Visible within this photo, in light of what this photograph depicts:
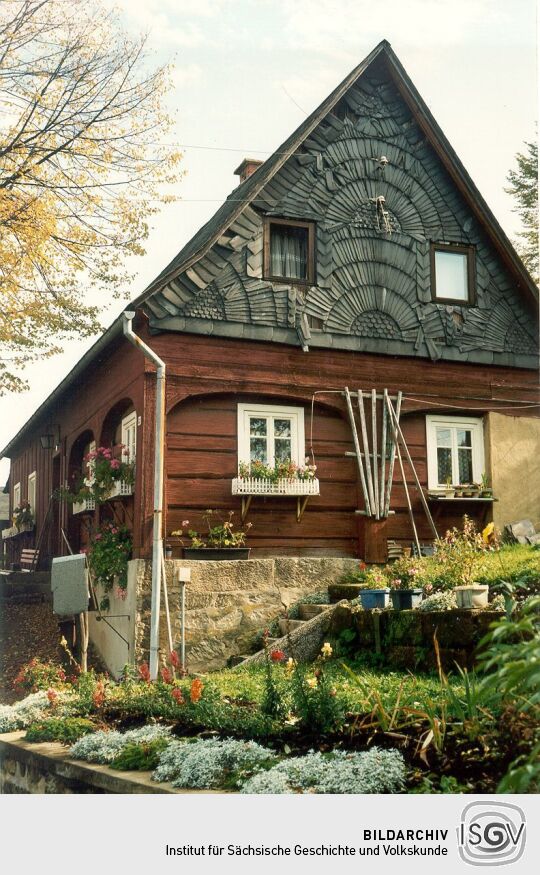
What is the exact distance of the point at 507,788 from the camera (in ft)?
16.4

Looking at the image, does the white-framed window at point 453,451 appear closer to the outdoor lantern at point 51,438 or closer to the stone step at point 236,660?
the stone step at point 236,660

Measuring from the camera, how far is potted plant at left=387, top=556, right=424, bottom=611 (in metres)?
10.6

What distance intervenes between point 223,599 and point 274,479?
1.64 meters

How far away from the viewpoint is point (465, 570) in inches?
417

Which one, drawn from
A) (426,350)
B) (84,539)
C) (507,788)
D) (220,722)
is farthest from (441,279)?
(507,788)

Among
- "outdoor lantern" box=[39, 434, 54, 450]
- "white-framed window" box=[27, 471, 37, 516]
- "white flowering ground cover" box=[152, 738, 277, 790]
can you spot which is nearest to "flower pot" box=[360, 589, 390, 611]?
"white flowering ground cover" box=[152, 738, 277, 790]

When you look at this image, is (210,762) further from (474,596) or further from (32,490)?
(32,490)

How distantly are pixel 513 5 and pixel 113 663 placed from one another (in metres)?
8.76

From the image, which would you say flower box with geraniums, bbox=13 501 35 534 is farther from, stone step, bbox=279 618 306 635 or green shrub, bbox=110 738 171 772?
green shrub, bbox=110 738 171 772

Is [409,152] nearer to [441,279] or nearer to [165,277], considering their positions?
[441,279]

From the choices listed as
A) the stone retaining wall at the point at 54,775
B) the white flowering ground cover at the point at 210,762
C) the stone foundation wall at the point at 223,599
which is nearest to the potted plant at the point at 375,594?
the stone foundation wall at the point at 223,599

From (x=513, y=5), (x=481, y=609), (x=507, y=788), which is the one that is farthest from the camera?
(x=481, y=609)

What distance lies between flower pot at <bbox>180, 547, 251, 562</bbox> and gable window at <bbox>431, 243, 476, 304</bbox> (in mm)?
4495

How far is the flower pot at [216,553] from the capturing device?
12.3m
